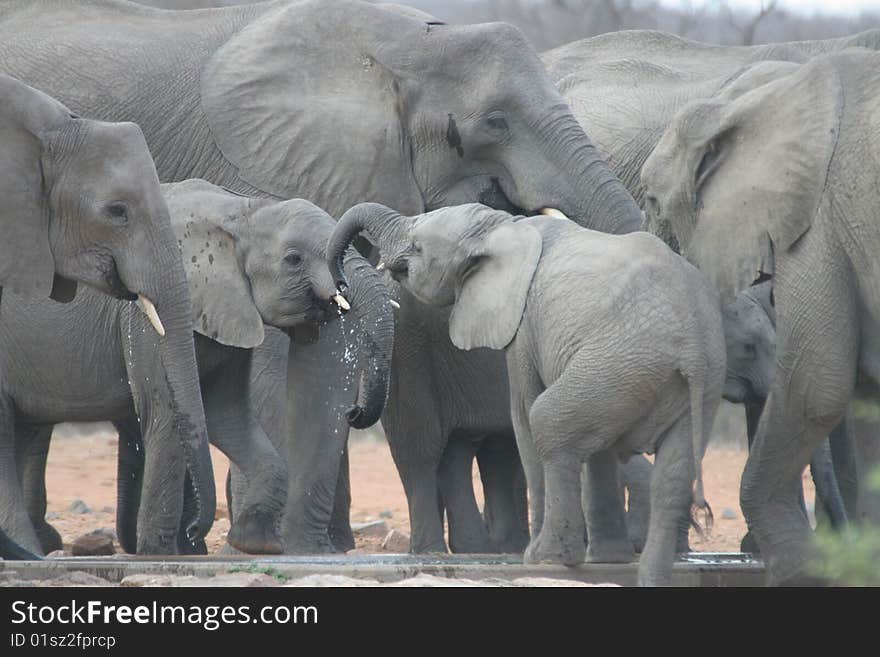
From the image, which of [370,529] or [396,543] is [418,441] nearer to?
[396,543]

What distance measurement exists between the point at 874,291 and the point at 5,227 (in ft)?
8.16

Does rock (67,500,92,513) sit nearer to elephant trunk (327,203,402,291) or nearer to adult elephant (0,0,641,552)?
adult elephant (0,0,641,552)

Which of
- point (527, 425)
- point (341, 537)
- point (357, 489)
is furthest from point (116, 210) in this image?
point (357, 489)

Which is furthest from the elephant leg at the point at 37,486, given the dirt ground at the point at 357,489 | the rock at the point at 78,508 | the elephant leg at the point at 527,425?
the rock at the point at 78,508

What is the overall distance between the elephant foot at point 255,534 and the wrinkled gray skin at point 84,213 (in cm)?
Answer: 52

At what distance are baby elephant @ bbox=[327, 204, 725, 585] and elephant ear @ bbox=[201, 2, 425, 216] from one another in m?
1.67

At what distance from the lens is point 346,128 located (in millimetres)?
8219

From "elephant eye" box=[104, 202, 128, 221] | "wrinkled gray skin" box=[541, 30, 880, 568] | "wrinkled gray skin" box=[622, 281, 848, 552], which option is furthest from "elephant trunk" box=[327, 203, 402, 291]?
"wrinkled gray skin" box=[541, 30, 880, 568]

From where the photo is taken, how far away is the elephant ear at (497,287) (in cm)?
641

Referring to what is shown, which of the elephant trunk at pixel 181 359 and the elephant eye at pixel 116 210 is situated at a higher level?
the elephant eye at pixel 116 210

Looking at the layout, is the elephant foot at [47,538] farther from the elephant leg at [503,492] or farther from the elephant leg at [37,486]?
the elephant leg at [503,492]

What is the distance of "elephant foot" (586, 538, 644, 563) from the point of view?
6.50m

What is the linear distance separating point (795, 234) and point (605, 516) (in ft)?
3.17
